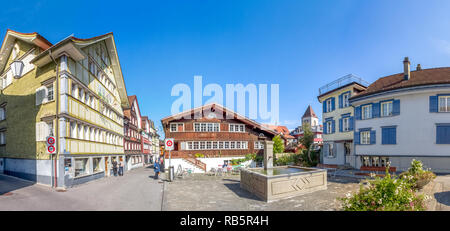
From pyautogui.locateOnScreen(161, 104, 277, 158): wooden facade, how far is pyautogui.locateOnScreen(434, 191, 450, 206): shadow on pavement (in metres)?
21.5

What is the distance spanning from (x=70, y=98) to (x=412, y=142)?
27858 millimetres

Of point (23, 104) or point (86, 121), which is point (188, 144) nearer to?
point (86, 121)

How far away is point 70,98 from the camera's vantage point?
15.7 metres

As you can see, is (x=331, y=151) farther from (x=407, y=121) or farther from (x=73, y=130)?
(x=73, y=130)

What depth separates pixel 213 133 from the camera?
29.6 meters

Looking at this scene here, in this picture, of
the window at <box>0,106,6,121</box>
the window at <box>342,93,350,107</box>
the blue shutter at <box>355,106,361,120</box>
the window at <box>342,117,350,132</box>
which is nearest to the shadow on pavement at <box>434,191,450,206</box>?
the blue shutter at <box>355,106,361,120</box>

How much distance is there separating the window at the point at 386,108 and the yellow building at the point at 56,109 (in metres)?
26.9

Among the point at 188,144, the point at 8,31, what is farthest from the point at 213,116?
the point at 8,31

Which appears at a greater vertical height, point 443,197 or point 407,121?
point 407,121

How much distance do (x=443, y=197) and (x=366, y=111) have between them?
43.8ft

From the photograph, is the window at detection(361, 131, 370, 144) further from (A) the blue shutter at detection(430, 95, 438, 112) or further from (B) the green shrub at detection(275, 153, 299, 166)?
(B) the green shrub at detection(275, 153, 299, 166)

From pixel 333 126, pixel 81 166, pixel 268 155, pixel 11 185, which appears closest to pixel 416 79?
pixel 333 126

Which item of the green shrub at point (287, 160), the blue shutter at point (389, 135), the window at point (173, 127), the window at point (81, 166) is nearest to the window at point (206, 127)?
the window at point (173, 127)

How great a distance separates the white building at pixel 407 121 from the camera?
17.8 meters
